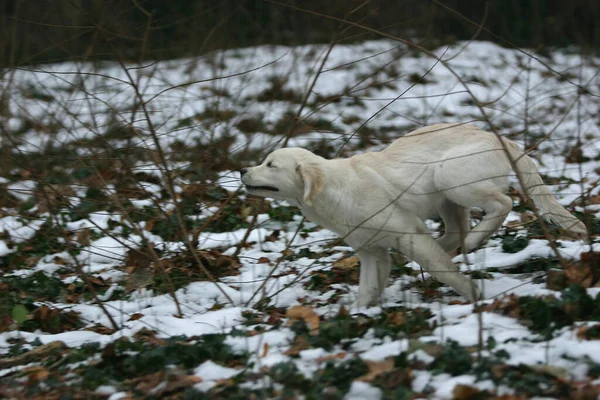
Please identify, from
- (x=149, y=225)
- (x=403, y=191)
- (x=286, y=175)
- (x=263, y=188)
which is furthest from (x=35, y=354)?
(x=149, y=225)

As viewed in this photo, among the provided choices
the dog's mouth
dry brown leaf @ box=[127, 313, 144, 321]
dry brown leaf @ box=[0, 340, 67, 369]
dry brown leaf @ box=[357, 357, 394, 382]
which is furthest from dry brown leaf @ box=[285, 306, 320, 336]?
dry brown leaf @ box=[0, 340, 67, 369]

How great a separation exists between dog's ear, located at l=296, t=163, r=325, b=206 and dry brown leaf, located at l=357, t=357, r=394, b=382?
5.11 ft

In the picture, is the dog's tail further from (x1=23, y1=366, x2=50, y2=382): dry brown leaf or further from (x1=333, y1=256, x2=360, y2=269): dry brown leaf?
(x1=23, y1=366, x2=50, y2=382): dry brown leaf

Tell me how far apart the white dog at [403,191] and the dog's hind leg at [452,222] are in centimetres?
35

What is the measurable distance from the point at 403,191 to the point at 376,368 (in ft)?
5.33

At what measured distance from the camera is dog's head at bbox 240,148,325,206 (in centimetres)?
520

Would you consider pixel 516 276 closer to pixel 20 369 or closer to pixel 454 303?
pixel 454 303

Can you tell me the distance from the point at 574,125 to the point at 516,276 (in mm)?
7209

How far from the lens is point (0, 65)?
625cm

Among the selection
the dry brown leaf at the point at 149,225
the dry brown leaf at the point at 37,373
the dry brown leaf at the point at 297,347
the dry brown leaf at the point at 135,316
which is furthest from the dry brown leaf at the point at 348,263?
the dry brown leaf at the point at 37,373

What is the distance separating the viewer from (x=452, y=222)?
5883 mm

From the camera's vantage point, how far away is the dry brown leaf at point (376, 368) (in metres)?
3.73

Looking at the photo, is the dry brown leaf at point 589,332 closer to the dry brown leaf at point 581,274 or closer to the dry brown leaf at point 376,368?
the dry brown leaf at point 581,274

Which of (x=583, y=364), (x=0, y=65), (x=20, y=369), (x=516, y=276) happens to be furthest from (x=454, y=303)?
(x=0, y=65)
